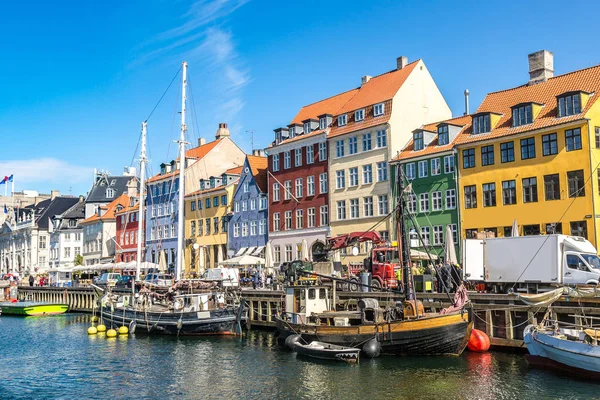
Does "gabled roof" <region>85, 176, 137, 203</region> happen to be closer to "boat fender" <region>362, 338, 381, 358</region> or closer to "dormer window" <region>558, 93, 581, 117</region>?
"dormer window" <region>558, 93, 581, 117</region>

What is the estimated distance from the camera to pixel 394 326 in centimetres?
3225

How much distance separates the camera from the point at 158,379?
Result: 29.9 meters

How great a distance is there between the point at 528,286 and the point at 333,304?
1050 centimetres

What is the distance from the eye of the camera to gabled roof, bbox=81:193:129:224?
9838 centimetres

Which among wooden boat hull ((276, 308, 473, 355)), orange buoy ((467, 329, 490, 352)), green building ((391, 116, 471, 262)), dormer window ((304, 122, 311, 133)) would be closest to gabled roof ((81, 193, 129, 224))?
dormer window ((304, 122, 311, 133))

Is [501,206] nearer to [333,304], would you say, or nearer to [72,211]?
[333,304]

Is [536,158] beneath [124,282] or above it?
above

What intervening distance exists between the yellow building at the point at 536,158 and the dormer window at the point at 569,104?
0.20 ft

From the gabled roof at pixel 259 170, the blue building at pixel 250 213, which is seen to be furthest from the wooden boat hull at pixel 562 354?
the gabled roof at pixel 259 170

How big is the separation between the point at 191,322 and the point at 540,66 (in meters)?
31.9

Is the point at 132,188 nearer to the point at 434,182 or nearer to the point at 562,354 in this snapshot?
the point at 434,182

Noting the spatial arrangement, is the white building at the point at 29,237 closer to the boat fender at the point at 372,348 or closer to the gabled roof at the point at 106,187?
the gabled roof at the point at 106,187

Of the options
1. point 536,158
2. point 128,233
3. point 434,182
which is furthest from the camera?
point 128,233

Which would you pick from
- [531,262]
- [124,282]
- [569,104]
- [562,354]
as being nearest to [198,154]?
[124,282]
